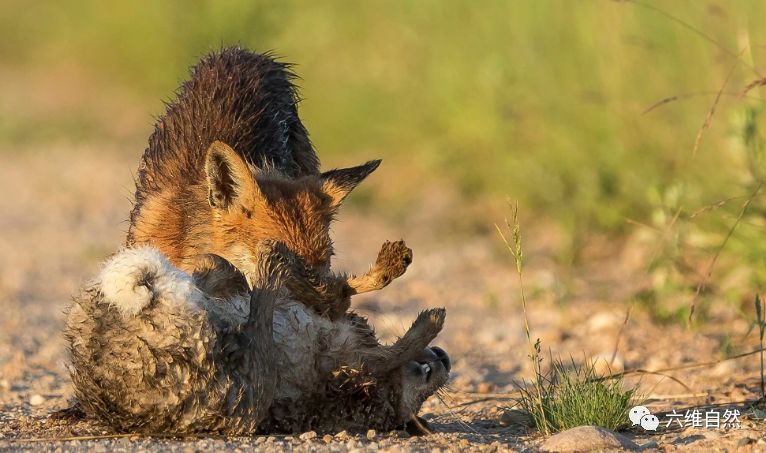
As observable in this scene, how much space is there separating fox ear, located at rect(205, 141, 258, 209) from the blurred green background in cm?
233

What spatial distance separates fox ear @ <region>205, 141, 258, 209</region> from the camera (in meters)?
5.59

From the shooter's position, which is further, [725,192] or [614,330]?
[725,192]

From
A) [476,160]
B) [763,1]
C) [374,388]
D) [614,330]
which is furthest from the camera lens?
[476,160]

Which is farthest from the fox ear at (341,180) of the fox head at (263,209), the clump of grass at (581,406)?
the clump of grass at (581,406)

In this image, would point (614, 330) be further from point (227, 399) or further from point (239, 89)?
point (227, 399)

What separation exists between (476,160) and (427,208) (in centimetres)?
84

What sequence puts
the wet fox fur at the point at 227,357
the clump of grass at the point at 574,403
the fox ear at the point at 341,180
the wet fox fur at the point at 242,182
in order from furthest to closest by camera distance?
the fox ear at the point at 341,180 → the wet fox fur at the point at 242,182 → the clump of grass at the point at 574,403 → the wet fox fur at the point at 227,357

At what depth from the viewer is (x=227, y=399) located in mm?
4438

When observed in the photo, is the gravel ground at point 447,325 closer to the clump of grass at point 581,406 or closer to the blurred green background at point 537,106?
the clump of grass at point 581,406

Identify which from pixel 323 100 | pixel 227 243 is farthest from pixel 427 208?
pixel 227 243

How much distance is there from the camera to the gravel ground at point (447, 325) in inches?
187

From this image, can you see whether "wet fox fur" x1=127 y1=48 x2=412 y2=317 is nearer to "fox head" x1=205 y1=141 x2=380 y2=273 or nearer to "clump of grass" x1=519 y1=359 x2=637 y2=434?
"fox head" x1=205 y1=141 x2=380 y2=273

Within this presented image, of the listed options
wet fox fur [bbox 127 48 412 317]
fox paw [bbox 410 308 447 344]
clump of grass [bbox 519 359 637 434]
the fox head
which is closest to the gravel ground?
clump of grass [bbox 519 359 637 434]

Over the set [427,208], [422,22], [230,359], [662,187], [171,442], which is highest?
[422,22]
